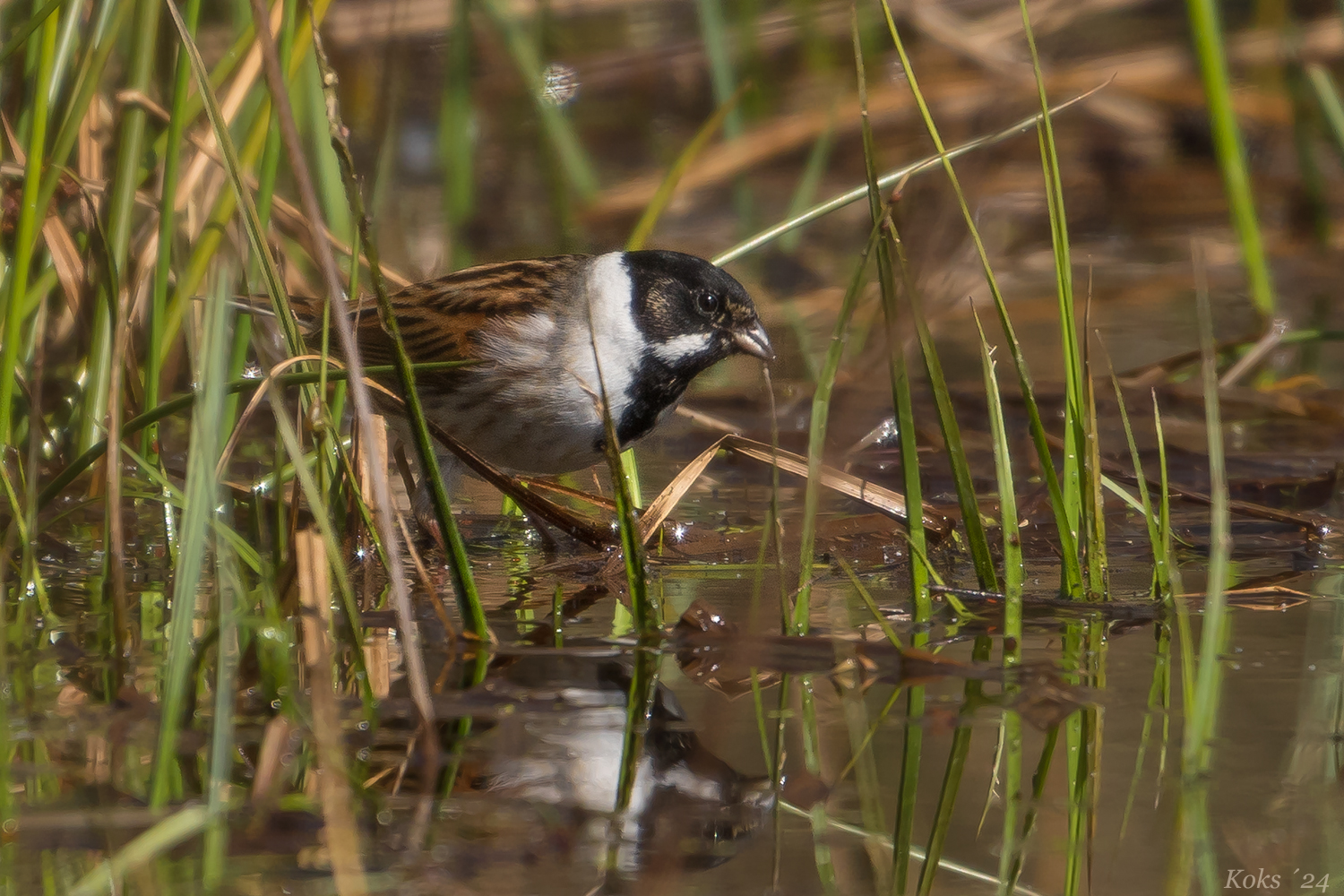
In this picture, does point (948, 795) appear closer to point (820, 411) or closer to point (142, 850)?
point (820, 411)

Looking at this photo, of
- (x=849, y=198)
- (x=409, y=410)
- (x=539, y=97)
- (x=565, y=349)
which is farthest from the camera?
(x=539, y=97)

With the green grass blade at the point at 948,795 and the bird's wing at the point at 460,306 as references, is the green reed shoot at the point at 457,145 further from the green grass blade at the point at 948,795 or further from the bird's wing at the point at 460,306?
the green grass blade at the point at 948,795

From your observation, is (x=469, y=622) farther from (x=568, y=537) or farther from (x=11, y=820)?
(x=568, y=537)

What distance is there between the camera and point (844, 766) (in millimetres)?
2488

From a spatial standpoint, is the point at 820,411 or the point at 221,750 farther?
the point at 820,411

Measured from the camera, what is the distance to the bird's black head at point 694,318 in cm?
463

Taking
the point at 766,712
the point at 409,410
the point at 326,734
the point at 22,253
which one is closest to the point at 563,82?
the point at 22,253

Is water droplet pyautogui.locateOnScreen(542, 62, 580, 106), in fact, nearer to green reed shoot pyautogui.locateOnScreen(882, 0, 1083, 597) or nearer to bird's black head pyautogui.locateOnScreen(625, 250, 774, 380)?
bird's black head pyautogui.locateOnScreen(625, 250, 774, 380)

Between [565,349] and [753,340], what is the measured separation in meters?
0.57

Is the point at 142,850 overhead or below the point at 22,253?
below

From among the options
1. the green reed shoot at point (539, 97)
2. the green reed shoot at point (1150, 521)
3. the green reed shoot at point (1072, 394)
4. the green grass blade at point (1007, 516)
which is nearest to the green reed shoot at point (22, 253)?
the green grass blade at point (1007, 516)

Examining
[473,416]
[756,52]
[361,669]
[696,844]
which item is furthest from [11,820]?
[756,52]

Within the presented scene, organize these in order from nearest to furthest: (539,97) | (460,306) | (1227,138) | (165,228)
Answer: (165,228), (460,306), (1227,138), (539,97)

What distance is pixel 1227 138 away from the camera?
533 centimetres
